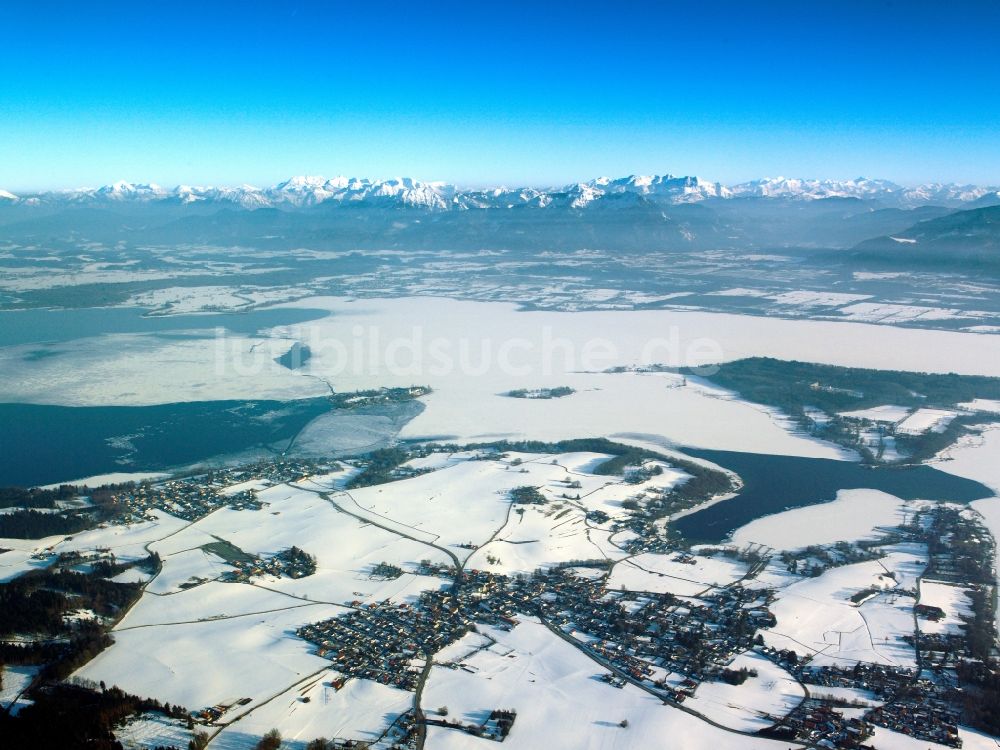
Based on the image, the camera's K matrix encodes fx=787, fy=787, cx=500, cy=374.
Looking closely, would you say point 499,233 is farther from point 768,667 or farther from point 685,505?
point 768,667

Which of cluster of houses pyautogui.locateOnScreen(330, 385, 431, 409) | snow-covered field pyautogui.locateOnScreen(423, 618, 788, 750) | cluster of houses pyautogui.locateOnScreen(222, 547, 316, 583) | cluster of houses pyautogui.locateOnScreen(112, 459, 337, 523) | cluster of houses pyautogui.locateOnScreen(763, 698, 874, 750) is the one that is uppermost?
cluster of houses pyautogui.locateOnScreen(330, 385, 431, 409)

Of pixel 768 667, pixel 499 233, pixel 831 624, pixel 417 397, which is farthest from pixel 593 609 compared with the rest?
pixel 499 233

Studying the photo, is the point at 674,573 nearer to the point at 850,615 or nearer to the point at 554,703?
the point at 850,615

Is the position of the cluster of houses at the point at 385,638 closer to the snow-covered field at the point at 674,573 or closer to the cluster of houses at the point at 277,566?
the cluster of houses at the point at 277,566

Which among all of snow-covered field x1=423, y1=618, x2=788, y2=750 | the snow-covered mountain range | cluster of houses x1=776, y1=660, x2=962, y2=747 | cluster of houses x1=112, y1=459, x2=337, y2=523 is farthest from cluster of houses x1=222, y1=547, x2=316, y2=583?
the snow-covered mountain range

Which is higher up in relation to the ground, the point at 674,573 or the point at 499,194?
the point at 499,194

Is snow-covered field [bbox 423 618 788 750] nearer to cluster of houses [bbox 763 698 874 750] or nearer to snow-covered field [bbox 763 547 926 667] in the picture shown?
cluster of houses [bbox 763 698 874 750]

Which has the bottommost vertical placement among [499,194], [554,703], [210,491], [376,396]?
[554,703]

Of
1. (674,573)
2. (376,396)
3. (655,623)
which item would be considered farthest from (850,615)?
(376,396)
